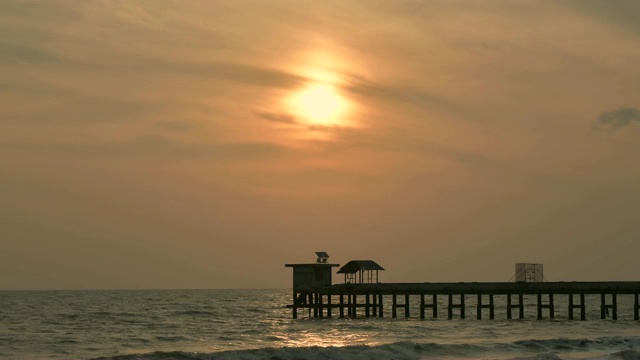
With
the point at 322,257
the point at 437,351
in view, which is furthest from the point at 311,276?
the point at 437,351

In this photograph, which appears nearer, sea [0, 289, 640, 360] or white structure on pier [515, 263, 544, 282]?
sea [0, 289, 640, 360]

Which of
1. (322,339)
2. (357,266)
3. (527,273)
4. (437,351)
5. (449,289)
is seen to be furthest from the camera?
(357,266)

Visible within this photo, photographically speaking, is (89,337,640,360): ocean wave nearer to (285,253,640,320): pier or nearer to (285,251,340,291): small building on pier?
(285,253,640,320): pier

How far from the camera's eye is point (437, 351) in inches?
2036

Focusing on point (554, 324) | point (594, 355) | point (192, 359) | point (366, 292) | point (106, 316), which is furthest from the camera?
point (106, 316)

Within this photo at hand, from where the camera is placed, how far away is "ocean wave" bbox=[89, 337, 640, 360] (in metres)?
47.8

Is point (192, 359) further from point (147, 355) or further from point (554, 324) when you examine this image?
point (554, 324)

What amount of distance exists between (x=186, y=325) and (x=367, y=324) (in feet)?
55.1

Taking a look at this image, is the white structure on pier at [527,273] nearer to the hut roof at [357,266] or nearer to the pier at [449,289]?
the pier at [449,289]

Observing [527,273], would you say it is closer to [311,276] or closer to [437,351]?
[311,276]

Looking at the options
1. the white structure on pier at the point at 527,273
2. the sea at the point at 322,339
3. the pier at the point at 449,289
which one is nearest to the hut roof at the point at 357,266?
the pier at the point at 449,289

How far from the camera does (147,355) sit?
47781mm

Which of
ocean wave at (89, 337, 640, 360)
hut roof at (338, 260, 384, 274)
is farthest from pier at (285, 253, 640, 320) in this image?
ocean wave at (89, 337, 640, 360)

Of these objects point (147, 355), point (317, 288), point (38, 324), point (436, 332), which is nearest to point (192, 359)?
point (147, 355)
